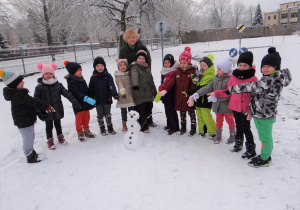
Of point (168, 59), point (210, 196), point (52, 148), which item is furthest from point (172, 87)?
point (52, 148)

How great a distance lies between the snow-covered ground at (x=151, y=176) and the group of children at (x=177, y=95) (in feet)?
0.86

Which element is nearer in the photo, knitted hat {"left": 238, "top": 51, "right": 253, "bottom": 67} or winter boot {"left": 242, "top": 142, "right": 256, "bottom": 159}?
knitted hat {"left": 238, "top": 51, "right": 253, "bottom": 67}

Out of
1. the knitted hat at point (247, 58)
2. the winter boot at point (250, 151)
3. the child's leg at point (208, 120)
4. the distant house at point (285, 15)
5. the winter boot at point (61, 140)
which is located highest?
the distant house at point (285, 15)

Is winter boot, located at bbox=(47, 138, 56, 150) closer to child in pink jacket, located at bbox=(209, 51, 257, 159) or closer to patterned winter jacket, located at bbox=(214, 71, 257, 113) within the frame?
child in pink jacket, located at bbox=(209, 51, 257, 159)

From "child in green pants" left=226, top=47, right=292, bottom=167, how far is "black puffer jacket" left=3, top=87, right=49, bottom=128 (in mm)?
3168

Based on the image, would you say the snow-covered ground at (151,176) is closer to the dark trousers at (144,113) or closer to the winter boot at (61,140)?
the winter boot at (61,140)

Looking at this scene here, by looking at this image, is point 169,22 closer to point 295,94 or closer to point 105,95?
point 295,94

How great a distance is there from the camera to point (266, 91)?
3.08 metres

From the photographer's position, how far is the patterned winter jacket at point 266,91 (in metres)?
3.00

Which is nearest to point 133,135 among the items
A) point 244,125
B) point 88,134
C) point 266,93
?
point 88,134

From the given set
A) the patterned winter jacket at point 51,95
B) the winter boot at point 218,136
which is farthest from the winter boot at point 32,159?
the winter boot at point 218,136

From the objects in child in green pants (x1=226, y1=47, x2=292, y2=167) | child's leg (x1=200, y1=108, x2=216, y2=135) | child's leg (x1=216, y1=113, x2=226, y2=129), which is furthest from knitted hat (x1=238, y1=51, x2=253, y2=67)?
child's leg (x1=200, y1=108, x2=216, y2=135)

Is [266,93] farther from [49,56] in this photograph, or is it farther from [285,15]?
[285,15]

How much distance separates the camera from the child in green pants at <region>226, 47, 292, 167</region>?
9.82 ft
